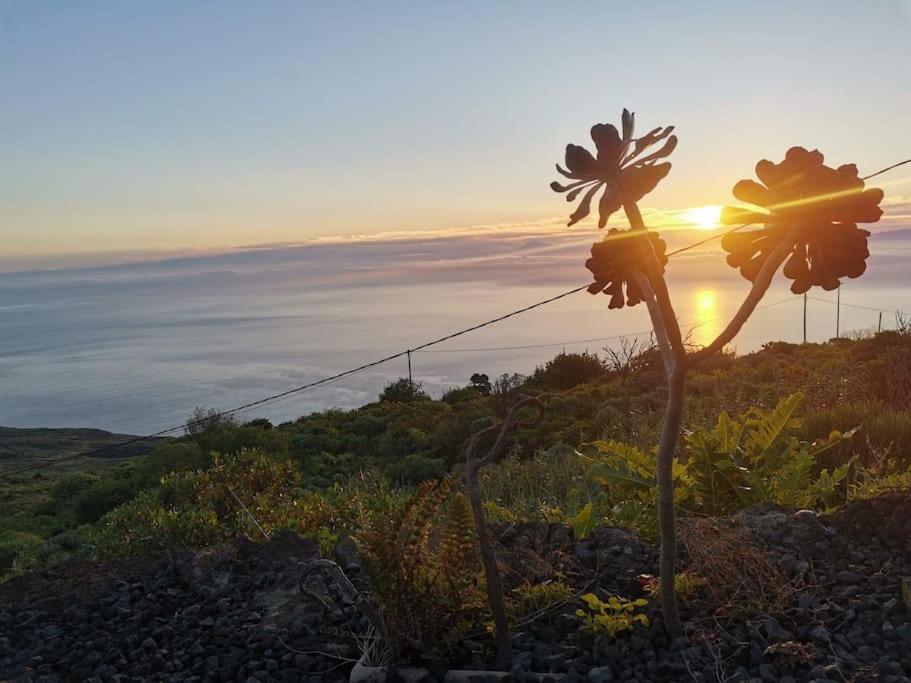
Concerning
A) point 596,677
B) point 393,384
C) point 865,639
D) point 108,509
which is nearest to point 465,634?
point 596,677

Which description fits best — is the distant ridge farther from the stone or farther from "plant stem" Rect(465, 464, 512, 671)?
the stone

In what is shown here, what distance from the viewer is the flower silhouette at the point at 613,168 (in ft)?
7.50

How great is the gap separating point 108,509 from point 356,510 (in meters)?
6.44

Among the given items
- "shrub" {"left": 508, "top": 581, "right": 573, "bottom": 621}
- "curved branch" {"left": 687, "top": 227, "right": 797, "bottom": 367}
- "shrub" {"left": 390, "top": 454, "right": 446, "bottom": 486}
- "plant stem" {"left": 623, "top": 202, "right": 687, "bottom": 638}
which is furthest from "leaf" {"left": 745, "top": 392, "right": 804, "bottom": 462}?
"shrub" {"left": 390, "top": 454, "right": 446, "bottom": 486}

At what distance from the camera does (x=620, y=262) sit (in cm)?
252

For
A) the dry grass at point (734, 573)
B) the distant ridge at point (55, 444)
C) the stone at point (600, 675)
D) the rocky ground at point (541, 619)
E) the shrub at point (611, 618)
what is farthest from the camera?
the distant ridge at point (55, 444)

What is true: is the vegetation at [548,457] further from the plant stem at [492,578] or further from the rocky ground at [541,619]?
the plant stem at [492,578]

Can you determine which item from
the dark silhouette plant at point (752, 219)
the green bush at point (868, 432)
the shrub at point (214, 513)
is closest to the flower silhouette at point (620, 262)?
the dark silhouette plant at point (752, 219)

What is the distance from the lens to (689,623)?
3.03 meters

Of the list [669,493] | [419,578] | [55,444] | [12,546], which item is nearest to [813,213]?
[669,493]

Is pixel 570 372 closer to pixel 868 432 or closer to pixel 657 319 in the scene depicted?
pixel 868 432

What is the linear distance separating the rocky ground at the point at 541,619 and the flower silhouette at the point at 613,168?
1.61m

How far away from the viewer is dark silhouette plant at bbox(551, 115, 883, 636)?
2.27 m

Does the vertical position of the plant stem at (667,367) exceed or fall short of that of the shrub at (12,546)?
it exceeds it
